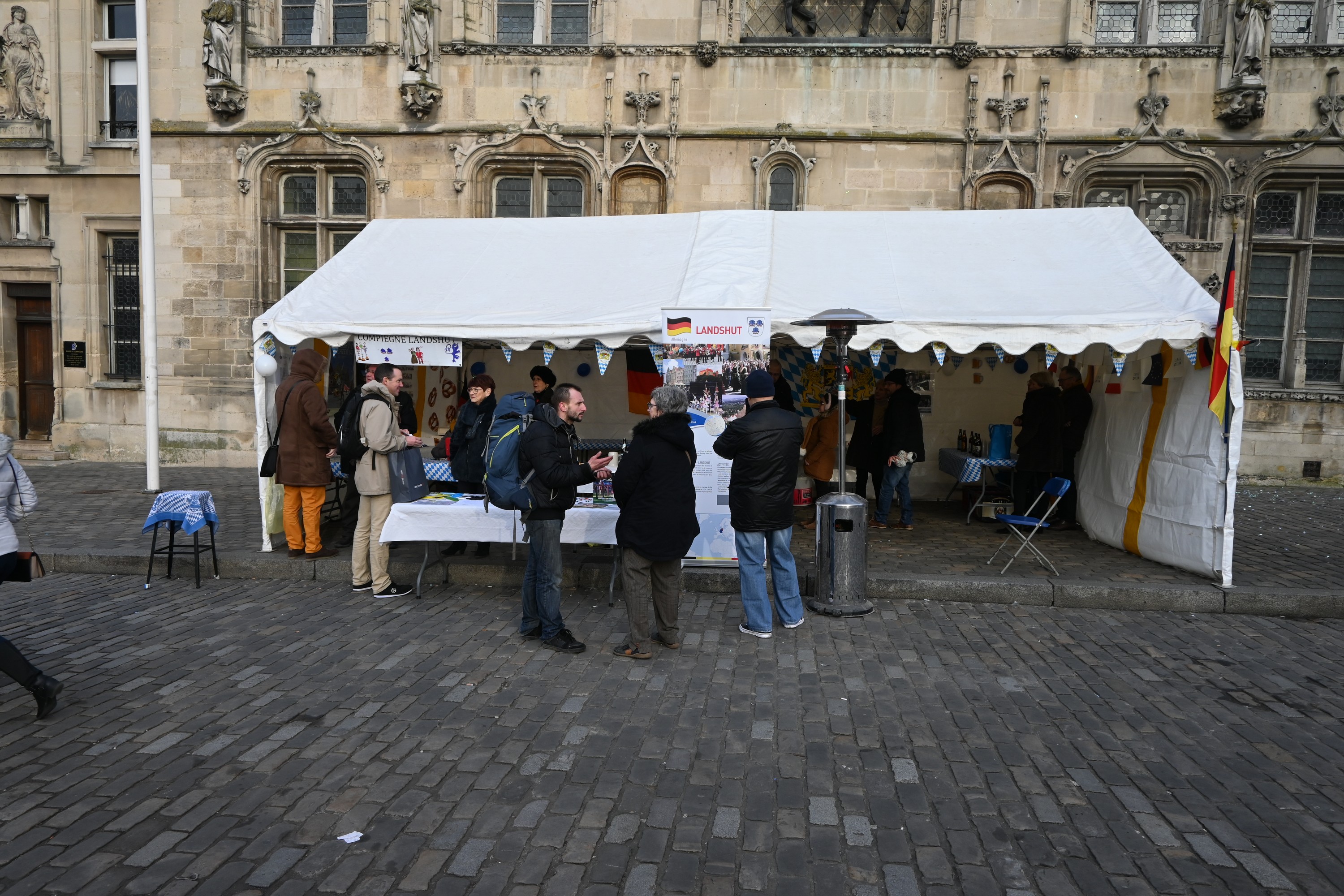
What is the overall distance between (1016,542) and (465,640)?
19.1 feet

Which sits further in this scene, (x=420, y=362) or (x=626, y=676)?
(x=420, y=362)

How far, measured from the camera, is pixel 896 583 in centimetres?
711

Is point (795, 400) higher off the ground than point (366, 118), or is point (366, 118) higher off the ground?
point (366, 118)

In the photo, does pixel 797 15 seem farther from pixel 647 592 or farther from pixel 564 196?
pixel 647 592

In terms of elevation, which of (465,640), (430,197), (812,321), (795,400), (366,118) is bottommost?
(465,640)

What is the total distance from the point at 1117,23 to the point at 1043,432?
302 inches

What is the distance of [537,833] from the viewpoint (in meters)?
3.45

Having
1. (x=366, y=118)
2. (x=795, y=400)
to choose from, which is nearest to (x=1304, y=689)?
(x=795, y=400)

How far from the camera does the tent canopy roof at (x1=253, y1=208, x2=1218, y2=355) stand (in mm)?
6992

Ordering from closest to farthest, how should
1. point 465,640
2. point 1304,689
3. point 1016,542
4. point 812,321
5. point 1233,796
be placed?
point 1233,796 < point 1304,689 < point 465,640 < point 812,321 < point 1016,542

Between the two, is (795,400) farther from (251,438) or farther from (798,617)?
(251,438)

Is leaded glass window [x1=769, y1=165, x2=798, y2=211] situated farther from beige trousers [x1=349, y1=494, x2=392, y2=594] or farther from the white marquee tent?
beige trousers [x1=349, y1=494, x2=392, y2=594]

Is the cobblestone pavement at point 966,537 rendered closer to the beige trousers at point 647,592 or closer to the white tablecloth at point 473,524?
the white tablecloth at point 473,524

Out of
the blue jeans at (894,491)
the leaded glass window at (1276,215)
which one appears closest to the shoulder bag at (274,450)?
the blue jeans at (894,491)
